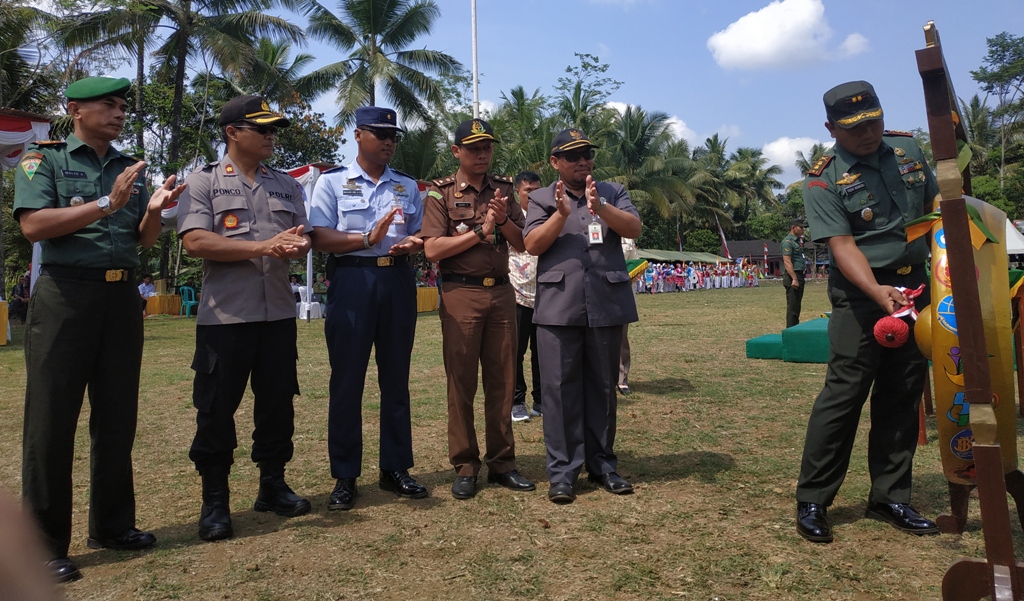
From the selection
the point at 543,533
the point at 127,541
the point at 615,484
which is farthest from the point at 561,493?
the point at 127,541

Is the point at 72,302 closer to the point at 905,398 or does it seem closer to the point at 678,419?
the point at 905,398

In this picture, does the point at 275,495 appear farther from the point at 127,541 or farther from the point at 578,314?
the point at 578,314

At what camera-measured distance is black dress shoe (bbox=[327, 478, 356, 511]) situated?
4195 millimetres

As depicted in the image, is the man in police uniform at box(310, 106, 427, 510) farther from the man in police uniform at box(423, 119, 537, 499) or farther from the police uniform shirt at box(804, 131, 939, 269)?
the police uniform shirt at box(804, 131, 939, 269)

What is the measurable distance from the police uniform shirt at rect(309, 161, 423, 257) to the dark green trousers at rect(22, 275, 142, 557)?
1171 mm

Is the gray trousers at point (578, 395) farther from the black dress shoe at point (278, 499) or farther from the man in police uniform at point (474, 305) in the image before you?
the black dress shoe at point (278, 499)

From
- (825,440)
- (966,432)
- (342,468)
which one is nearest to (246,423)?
(342,468)

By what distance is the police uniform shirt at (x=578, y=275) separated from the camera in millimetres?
4426

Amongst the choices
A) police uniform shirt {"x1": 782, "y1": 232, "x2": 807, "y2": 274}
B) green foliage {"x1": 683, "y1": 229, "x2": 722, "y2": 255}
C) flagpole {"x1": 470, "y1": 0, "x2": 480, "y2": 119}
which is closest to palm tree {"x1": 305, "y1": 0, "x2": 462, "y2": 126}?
flagpole {"x1": 470, "y1": 0, "x2": 480, "y2": 119}

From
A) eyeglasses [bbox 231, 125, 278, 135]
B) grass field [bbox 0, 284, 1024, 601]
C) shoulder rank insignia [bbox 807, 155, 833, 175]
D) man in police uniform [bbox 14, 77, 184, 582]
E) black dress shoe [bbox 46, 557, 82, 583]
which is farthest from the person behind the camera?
eyeglasses [bbox 231, 125, 278, 135]

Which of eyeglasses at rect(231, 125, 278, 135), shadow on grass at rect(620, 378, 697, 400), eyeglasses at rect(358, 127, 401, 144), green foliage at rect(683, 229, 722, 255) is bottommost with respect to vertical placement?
shadow on grass at rect(620, 378, 697, 400)

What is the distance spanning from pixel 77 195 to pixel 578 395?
2851 mm

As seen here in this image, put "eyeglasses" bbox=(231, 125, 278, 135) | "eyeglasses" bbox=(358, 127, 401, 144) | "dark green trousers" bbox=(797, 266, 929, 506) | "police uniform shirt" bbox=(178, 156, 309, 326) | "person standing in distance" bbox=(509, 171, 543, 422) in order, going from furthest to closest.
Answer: "person standing in distance" bbox=(509, 171, 543, 422) → "eyeglasses" bbox=(358, 127, 401, 144) → "eyeglasses" bbox=(231, 125, 278, 135) → "police uniform shirt" bbox=(178, 156, 309, 326) → "dark green trousers" bbox=(797, 266, 929, 506)

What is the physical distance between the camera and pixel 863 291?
3.52 metres
